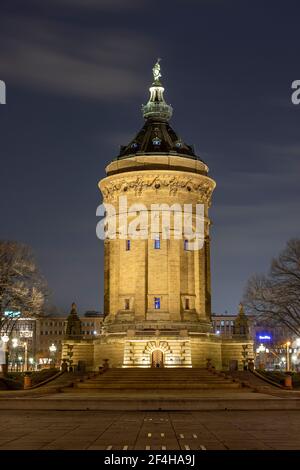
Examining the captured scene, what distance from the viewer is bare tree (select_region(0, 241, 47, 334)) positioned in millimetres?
71938

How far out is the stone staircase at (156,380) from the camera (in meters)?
62.4

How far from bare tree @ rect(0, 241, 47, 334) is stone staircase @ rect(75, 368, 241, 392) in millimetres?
9426

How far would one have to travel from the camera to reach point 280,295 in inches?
3007

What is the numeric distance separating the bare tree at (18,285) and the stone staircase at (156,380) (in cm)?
943

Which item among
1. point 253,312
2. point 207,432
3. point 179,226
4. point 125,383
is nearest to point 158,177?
point 179,226

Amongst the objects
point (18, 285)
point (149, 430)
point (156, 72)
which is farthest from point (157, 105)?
point (149, 430)

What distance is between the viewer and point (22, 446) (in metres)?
25.4

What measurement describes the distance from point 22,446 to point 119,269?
6221 cm

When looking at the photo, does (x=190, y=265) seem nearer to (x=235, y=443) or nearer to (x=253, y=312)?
(x=253, y=312)

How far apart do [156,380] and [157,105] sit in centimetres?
4127

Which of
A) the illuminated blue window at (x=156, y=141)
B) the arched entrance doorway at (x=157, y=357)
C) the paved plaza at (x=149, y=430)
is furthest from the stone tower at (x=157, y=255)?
the paved plaza at (x=149, y=430)

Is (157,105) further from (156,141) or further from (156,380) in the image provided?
(156,380)

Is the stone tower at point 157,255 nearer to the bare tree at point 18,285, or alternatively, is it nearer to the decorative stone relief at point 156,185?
the decorative stone relief at point 156,185

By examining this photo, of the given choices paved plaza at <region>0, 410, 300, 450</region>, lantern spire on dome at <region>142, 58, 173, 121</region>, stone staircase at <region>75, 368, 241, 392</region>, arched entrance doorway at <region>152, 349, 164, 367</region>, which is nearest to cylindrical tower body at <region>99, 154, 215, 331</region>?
arched entrance doorway at <region>152, 349, 164, 367</region>
